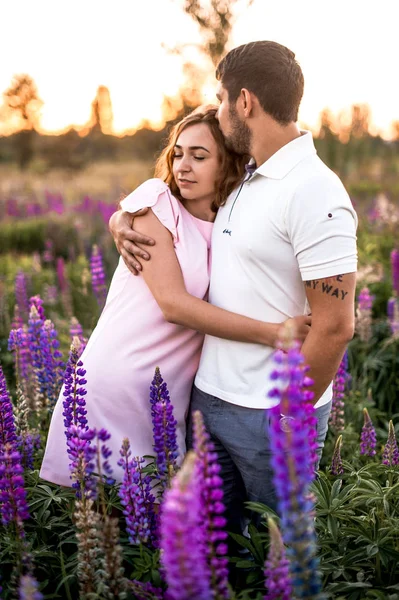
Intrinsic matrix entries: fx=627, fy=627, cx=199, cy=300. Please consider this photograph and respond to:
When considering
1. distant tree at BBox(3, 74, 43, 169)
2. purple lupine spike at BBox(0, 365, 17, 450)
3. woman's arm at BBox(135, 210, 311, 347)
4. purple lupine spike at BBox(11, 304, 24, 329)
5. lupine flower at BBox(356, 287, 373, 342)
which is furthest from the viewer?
distant tree at BBox(3, 74, 43, 169)

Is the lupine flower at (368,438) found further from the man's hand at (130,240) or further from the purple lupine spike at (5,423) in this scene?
the purple lupine spike at (5,423)

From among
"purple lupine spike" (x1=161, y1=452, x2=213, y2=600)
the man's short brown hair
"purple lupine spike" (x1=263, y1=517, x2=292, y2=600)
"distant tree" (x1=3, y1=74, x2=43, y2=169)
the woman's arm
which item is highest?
"distant tree" (x1=3, y1=74, x2=43, y2=169)

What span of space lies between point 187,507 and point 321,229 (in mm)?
1431

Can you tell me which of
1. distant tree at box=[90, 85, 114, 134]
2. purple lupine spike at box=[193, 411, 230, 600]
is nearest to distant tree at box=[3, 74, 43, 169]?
distant tree at box=[90, 85, 114, 134]

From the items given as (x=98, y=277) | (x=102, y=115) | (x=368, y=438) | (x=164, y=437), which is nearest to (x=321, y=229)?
(x=164, y=437)

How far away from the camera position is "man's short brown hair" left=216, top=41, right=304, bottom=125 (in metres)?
2.72

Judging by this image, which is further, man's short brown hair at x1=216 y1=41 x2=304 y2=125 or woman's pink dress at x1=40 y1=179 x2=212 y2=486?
woman's pink dress at x1=40 y1=179 x2=212 y2=486

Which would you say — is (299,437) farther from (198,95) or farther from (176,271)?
(198,95)

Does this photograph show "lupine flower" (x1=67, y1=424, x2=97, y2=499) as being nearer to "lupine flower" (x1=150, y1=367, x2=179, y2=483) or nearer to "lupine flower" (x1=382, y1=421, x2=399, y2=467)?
"lupine flower" (x1=150, y1=367, x2=179, y2=483)

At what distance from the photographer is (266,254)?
260 centimetres

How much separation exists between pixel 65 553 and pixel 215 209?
5.61 ft

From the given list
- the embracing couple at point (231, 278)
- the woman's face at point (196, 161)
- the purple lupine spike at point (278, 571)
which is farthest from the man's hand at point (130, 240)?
the purple lupine spike at point (278, 571)

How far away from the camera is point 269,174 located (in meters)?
2.71

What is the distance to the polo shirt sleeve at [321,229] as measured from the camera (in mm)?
2400
